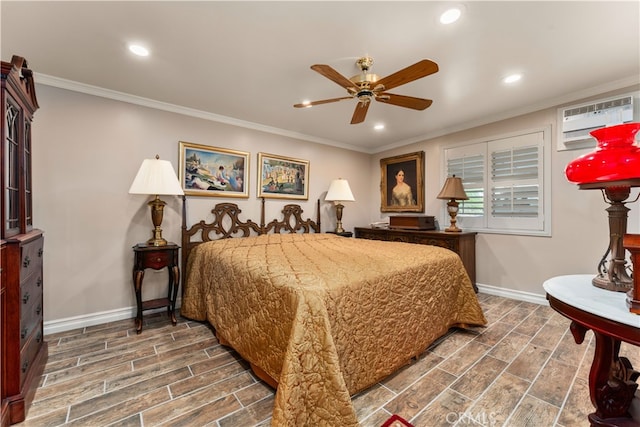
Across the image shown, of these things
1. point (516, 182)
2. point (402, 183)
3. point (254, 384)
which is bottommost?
point (254, 384)

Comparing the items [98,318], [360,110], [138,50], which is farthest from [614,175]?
[98,318]

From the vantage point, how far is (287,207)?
4059mm

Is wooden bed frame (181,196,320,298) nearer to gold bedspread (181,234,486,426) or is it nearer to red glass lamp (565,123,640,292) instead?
gold bedspread (181,234,486,426)

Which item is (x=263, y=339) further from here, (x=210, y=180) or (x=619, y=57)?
(x=619, y=57)

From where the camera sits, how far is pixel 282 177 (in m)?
4.02

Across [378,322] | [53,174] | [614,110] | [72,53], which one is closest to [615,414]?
[378,322]

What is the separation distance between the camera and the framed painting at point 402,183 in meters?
4.43

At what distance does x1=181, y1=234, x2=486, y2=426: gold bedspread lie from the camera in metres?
1.27

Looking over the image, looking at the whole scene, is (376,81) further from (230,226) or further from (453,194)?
(230,226)

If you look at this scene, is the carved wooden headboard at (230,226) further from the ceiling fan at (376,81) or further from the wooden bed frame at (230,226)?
the ceiling fan at (376,81)

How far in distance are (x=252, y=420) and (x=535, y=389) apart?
5.80ft

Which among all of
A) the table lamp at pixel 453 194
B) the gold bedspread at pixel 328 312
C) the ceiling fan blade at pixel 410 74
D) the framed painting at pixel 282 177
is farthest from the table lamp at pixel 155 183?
the table lamp at pixel 453 194

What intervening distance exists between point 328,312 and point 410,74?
65.6 inches

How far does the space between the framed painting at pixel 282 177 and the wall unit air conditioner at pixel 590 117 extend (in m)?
3.26
